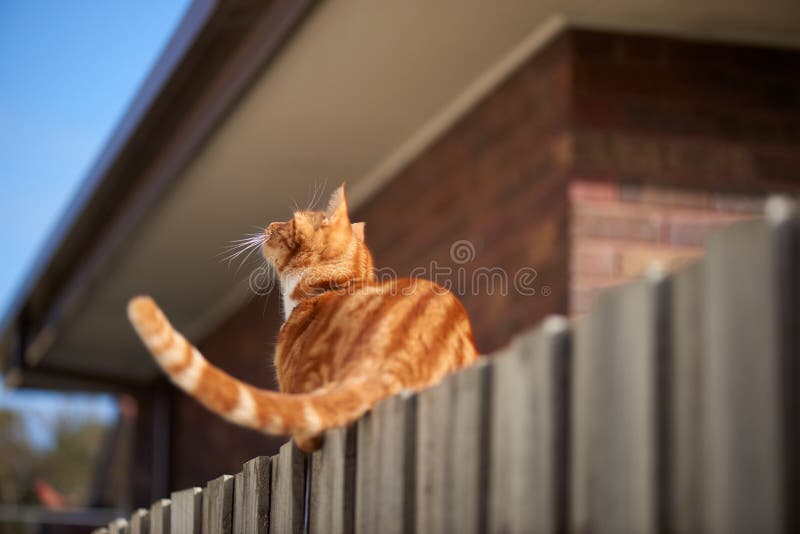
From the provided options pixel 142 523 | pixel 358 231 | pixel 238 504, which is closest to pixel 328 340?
pixel 238 504

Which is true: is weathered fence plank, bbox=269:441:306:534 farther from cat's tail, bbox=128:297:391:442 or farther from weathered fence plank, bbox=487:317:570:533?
weathered fence plank, bbox=487:317:570:533

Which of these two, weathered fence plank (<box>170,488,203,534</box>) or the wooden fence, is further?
weathered fence plank (<box>170,488,203,534</box>)

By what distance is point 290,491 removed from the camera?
2455mm

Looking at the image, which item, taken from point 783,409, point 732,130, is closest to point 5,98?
point 732,130

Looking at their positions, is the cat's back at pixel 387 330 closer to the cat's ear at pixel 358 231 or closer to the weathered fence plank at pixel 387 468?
the weathered fence plank at pixel 387 468

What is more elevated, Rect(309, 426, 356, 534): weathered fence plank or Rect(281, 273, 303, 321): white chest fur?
Rect(281, 273, 303, 321): white chest fur

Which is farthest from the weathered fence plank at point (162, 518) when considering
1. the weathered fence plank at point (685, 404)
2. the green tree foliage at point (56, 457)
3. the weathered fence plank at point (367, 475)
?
the green tree foliage at point (56, 457)

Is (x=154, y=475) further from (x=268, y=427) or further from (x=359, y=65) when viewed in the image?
(x=268, y=427)

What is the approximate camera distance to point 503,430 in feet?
5.72

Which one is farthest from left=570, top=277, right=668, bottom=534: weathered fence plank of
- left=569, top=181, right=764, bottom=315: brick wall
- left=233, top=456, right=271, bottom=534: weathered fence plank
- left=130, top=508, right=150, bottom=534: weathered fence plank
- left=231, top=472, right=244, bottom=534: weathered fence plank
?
left=569, top=181, right=764, bottom=315: brick wall

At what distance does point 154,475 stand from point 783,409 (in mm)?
9771

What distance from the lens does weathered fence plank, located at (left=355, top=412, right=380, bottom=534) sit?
83.7 inches

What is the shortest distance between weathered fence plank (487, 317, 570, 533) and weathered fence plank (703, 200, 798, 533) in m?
0.29

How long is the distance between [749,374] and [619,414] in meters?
0.23
